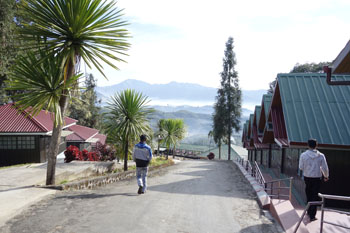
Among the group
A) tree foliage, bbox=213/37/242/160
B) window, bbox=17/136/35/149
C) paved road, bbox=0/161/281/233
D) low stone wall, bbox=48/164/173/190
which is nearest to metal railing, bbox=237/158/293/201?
paved road, bbox=0/161/281/233

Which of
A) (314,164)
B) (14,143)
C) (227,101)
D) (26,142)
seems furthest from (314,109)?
(227,101)

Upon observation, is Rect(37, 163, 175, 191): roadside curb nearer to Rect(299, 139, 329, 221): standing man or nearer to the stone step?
the stone step

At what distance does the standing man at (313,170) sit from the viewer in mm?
6586

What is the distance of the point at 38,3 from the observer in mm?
8312

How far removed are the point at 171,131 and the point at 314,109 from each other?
75.0 ft

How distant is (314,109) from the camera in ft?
35.9

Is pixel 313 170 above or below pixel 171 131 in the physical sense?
below

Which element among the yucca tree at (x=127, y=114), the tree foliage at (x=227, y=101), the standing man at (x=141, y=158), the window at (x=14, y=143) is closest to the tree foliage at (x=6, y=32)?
the window at (x=14, y=143)

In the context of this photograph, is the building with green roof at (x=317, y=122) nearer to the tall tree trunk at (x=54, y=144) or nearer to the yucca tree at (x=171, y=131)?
the tall tree trunk at (x=54, y=144)

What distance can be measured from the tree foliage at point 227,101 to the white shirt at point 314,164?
1915 inches

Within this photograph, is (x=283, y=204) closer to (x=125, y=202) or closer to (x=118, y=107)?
(x=125, y=202)

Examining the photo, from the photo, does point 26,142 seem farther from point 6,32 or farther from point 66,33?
point 66,33

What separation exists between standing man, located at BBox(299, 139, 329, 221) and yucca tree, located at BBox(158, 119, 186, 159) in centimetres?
2594

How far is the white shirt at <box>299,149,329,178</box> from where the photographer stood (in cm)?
656
